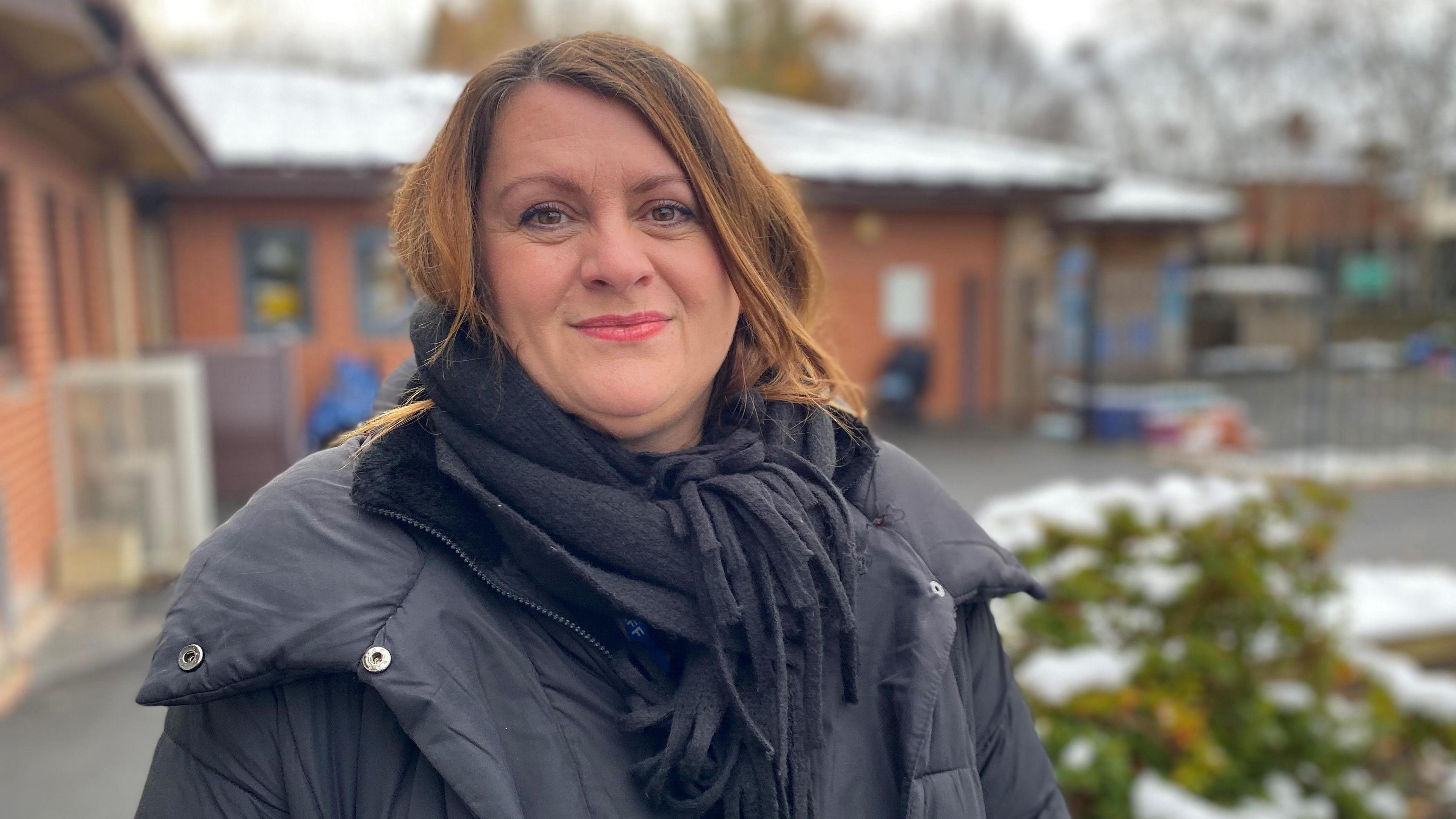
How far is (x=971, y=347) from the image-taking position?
14.0 metres

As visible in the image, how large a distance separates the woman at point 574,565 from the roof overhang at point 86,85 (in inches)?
155

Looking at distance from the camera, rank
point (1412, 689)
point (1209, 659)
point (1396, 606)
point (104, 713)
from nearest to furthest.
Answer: point (1209, 659)
point (1412, 689)
point (104, 713)
point (1396, 606)

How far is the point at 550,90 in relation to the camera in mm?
1334

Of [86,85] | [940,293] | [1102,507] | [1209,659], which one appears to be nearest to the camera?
[1209,659]

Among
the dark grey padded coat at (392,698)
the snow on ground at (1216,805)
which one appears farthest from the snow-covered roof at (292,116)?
the dark grey padded coat at (392,698)

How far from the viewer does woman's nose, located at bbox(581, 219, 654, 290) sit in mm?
1329

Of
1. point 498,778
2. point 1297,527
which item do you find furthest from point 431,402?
point 1297,527

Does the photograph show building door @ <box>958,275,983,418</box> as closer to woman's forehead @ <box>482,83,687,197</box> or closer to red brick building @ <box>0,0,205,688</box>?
red brick building @ <box>0,0,205,688</box>

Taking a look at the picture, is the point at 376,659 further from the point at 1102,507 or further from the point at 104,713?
the point at 104,713

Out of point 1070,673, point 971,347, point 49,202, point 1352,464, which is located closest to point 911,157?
point 971,347

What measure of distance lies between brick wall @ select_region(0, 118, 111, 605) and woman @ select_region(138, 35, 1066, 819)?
209 inches

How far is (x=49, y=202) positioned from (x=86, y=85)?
1950mm

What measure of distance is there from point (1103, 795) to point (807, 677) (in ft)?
6.97

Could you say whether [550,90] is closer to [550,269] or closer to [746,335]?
[550,269]
